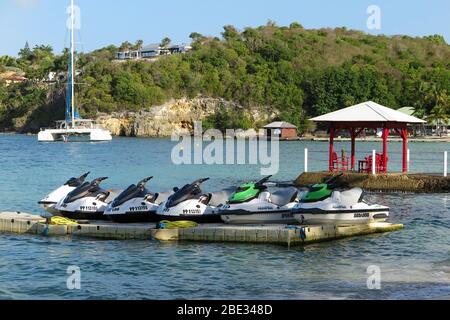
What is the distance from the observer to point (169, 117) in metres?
154

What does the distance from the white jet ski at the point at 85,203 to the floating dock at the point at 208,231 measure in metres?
0.62

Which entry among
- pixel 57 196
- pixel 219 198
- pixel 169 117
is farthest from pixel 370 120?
pixel 169 117

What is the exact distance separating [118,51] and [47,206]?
175335 millimetres

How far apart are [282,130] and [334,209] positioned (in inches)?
4520

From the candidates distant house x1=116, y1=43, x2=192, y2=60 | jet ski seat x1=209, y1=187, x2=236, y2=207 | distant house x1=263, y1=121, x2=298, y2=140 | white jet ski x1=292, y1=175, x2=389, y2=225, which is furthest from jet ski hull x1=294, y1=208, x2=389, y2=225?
distant house x1=116, y1=43, x2=192, y2=60

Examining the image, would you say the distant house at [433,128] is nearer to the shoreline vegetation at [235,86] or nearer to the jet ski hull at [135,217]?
the shoreline vegetation at [235,86]

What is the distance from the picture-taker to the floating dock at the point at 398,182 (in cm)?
3600

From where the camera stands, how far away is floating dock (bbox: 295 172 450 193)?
3600 cm

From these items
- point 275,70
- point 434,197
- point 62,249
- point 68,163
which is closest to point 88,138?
point 275,70

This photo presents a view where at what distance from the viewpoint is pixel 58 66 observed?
607ft

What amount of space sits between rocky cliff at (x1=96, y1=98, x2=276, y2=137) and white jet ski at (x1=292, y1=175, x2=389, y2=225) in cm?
12804

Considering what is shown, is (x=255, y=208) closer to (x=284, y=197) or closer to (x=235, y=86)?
(x=284, y=197)

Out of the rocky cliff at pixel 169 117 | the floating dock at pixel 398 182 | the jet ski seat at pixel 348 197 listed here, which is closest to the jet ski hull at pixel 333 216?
the jet ski seat at pixel 348 197

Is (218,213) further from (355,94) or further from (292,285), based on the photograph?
(355,94)
